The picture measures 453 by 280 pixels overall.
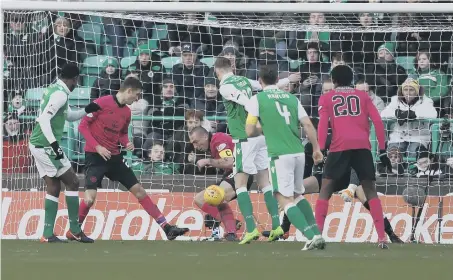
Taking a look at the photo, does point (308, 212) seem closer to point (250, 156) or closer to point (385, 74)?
point (250, 156)

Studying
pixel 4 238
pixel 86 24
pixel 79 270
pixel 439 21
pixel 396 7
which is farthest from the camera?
pixel 86 24

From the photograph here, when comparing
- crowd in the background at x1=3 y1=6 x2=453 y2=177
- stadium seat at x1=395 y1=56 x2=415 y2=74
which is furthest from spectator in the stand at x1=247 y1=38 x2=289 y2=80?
stadium seat at x1=395 y1=56 x2=415 y2=74

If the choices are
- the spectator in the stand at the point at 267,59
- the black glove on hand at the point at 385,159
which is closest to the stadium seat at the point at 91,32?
the spectator in the stand at the point at 267,59

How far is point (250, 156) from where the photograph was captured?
11.4m

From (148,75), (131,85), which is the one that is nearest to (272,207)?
(131,85)

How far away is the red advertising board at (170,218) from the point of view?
1308 cm

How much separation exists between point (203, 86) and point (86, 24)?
187 centimetres

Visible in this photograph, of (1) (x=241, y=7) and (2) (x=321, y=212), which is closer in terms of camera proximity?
(2) (x=321, y=212)

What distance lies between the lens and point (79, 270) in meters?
8.07

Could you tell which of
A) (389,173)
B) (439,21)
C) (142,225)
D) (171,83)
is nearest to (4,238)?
(142,225)

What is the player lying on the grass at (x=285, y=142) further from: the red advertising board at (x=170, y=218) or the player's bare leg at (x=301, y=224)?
the red advertising board at (x=170, y=218)

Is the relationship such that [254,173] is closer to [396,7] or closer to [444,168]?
[396,7]

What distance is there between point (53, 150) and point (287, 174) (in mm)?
2595

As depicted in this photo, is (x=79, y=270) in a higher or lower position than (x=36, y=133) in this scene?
lower
